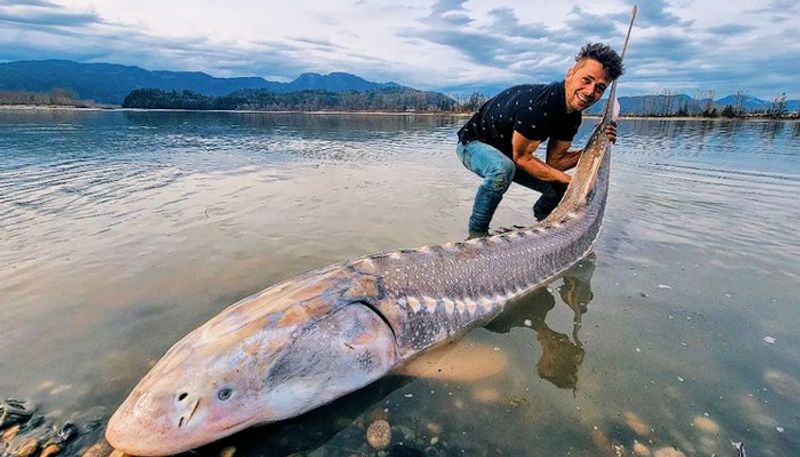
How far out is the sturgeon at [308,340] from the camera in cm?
199

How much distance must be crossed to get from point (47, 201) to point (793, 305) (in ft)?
31.5

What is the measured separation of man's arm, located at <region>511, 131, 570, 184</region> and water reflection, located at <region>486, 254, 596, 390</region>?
1.24 meters

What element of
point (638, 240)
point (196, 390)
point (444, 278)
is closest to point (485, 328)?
point (444, 278)

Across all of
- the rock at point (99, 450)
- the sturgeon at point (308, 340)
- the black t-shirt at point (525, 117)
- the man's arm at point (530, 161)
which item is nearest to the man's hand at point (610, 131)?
the black t-shirt at point (525, 117)

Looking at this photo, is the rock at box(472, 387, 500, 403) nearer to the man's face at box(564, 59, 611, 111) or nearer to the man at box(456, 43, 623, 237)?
the man at box(456, 43, 623, 237)

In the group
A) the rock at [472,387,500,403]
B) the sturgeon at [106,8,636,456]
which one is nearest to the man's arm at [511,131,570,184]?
the sturgeon at [106,8,636,456]

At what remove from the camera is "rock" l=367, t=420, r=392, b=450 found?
2232 mm

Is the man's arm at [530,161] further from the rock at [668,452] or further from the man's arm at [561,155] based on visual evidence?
the rock at [668,452]

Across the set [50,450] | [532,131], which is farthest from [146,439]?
[532,131]

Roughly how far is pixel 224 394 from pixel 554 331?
2.39m

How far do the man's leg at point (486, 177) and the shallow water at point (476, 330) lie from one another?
0.31 metres

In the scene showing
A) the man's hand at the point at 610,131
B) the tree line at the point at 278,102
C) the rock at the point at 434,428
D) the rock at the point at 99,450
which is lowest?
the rock at the point at 434,428

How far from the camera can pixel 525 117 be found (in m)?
4.95

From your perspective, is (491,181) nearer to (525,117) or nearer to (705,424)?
(525,117)
